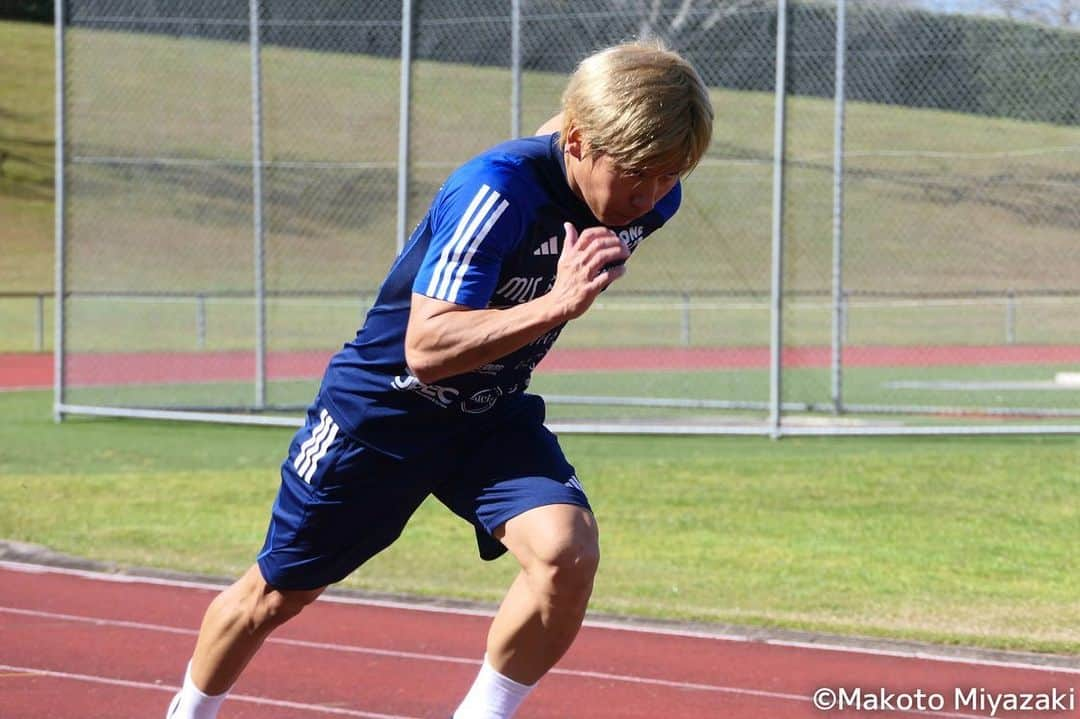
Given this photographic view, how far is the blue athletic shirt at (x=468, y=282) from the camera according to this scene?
3.75 meters

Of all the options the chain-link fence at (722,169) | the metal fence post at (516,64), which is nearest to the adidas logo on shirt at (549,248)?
the chain-link fence at (722,169)

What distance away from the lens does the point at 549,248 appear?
395 cm

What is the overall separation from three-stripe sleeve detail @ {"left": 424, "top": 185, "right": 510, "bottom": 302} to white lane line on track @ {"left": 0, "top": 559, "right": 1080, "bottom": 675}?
136 inches

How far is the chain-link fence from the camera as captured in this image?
13523 mm

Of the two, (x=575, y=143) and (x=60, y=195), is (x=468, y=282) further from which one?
(x=60, y=195)

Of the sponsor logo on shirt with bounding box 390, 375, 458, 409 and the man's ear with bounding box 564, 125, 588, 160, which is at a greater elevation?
the man's ear with bounding box 564, 125, 588, 160

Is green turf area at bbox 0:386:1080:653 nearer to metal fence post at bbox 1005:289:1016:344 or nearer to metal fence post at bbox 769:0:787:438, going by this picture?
metal fence post at bbox 769:0:787:438

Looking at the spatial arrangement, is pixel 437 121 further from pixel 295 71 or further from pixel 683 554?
pixel 683 554

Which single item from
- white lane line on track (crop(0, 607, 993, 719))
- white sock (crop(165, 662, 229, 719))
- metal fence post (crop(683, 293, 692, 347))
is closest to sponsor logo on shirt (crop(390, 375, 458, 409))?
white sock (crop(165, 662, 229, 719))

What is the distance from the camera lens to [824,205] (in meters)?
16.5

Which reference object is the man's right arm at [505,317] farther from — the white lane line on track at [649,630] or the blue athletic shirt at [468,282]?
the white lane line on track at [649,630]

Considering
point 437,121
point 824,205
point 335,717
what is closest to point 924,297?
point 824,205

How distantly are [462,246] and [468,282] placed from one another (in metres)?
0.08

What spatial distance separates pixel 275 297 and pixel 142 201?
215 cm
